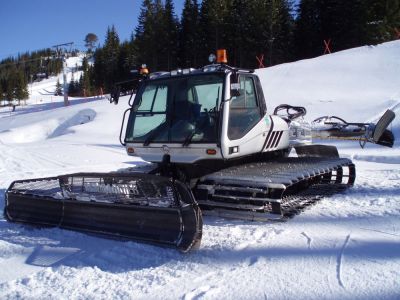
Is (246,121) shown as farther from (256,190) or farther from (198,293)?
(198,293)

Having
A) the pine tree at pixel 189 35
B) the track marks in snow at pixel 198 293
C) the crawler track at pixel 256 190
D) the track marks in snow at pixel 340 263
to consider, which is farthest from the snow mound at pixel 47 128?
the pine tree at pixel 189 35

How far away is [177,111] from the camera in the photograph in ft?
19.0

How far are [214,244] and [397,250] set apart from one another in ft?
6.10

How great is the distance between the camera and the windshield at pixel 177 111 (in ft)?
18.0

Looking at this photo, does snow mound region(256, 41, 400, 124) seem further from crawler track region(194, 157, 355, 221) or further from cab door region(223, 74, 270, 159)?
crawler track region(194, 157, 355, 221)

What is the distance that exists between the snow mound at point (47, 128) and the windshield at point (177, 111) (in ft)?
56.3

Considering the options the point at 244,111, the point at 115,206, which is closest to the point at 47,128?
A: the point at 244,111

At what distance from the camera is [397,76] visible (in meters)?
20.7

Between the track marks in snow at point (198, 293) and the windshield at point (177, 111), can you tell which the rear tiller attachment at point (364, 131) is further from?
the track marks in snow at point (198, 293)

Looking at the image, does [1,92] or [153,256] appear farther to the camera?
[1,92]

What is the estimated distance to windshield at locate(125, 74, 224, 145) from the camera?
18.0 feet

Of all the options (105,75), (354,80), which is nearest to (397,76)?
(354,80)

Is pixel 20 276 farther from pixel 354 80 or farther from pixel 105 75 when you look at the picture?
pixel 105 75

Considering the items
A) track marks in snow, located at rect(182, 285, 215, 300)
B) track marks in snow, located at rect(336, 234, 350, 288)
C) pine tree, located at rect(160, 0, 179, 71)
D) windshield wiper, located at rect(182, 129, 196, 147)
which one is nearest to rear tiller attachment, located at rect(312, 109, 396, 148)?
windshield wiper, located at rect(182, 129, 196, 147)
